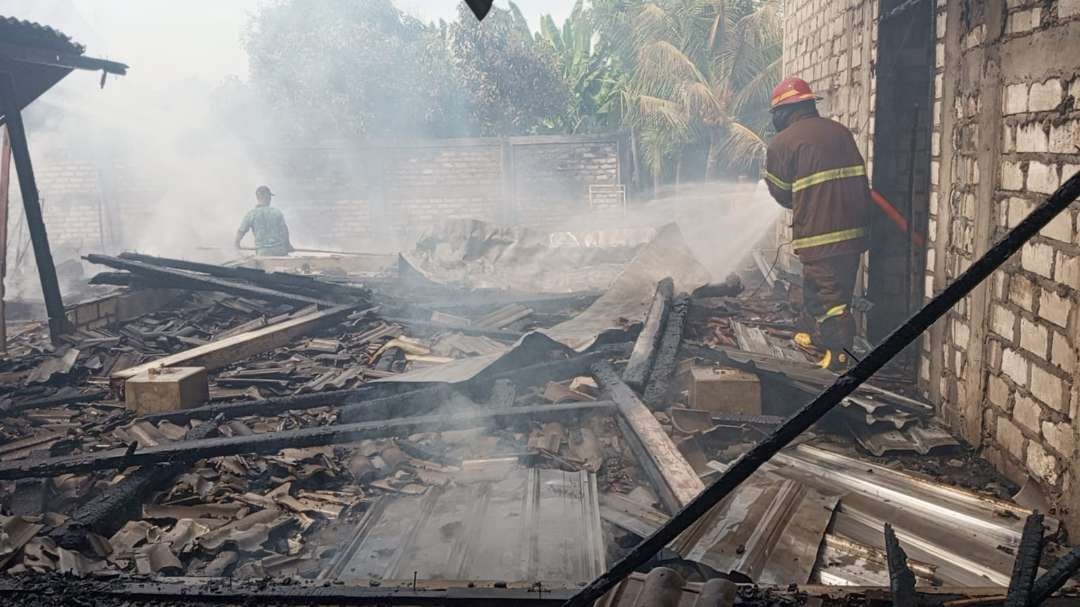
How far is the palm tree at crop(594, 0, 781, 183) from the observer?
28.2m

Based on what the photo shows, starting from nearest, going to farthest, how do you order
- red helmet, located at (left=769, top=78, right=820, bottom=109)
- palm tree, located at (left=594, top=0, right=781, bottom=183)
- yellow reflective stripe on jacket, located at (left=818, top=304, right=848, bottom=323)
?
yellow reflective stripe on jacket, located at (left=818, top=304, right=848, bottom=323) → red helmet, located at (left=769, top=78, right=820, bottom=109) → palm tree, located at (left=594, top=0, right=781, bottom=183)

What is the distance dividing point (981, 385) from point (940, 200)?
148 centimetres

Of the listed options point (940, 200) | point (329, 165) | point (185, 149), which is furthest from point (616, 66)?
point (940, 200)

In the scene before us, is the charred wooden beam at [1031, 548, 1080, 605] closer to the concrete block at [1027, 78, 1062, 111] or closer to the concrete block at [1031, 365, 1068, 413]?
the concrete block at [1031, 365, 1068, 413]

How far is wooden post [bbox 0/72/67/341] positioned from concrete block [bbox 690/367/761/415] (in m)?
7.03

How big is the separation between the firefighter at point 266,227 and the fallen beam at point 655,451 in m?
9.65

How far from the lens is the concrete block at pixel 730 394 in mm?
5566

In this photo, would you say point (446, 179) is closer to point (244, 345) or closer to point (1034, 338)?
point (244, 345)

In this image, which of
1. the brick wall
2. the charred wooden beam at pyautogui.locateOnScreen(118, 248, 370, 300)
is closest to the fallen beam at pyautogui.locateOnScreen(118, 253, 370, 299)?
the charred wooden beam at pyautogui.locateOnScreen(118, 248, 370, 300)

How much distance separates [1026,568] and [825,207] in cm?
502

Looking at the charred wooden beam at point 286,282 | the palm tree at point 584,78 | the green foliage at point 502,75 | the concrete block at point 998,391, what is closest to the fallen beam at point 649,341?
the concrete block at point 998,391

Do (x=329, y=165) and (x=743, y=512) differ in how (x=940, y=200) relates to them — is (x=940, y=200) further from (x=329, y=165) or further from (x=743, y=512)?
(x=329, y=165)

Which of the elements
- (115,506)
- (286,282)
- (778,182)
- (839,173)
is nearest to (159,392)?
(115,506)

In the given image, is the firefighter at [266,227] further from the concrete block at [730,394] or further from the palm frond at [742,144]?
the palm frond at [742,144]
